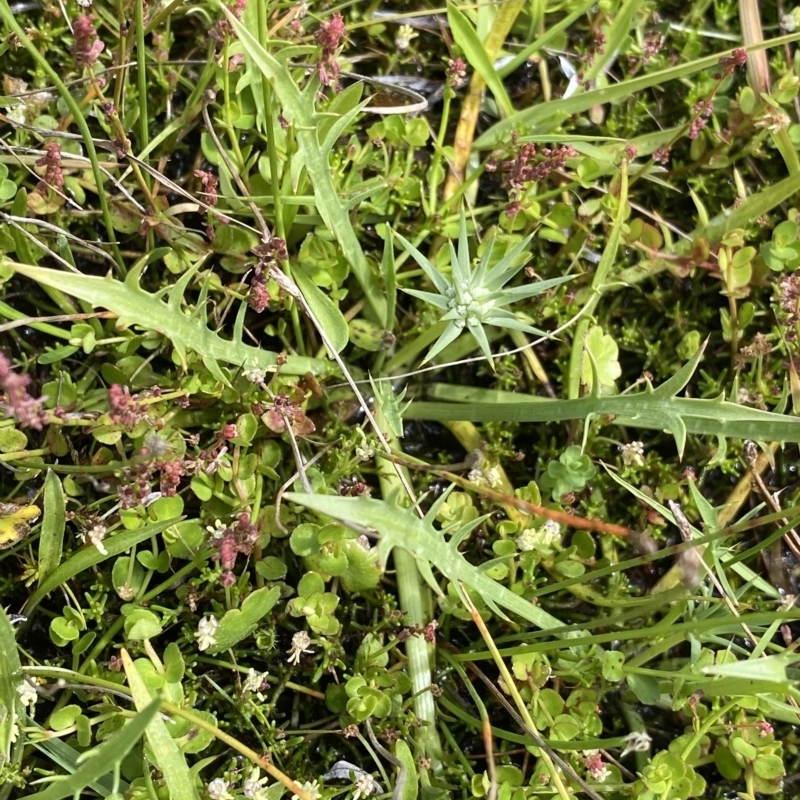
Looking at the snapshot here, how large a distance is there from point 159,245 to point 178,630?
0.75 m

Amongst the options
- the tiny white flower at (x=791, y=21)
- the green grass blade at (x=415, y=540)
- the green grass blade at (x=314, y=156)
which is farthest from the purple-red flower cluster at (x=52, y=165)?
the tiny white flower at (x=791, y=21)

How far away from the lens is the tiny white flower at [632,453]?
59.4 inches

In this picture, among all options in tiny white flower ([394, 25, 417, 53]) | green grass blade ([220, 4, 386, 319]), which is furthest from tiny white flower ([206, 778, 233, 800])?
tiny white flower ([394, 25, 417, 53])

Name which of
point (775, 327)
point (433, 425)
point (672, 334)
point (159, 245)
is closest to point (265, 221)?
point (159, 245)

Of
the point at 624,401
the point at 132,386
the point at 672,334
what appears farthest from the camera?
the point at 672,334

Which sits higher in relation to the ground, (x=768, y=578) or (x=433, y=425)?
(x=433, y=425)

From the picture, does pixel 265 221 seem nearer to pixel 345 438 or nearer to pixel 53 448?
pixel 345 438

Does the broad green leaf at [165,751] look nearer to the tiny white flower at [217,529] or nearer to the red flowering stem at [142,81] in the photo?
the tiny white flower at [217,529]

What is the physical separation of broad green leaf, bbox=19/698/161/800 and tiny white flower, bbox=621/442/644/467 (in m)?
0.96

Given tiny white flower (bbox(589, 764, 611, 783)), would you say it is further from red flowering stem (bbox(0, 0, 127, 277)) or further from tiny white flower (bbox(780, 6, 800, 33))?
tiny white flower (bbox(780, 6, 800, 33))

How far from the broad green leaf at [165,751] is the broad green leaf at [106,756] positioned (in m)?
0.14

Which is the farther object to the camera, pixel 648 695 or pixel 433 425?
pixel 433 425

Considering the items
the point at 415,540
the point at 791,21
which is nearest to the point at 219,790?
the point at 415,540

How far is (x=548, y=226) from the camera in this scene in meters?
1.66
